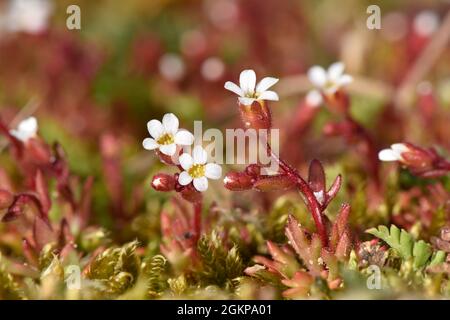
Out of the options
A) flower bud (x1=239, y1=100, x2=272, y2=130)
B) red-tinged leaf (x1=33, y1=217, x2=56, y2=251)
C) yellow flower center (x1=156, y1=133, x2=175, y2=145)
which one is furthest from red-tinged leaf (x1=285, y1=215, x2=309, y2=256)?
red-tinged leaf (x1=33, y1=217, x2=56, y2=251)

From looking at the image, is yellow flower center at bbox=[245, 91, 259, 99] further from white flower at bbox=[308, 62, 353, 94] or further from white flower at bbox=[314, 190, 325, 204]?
white flower at bbox=[308, 62, 353, 94]

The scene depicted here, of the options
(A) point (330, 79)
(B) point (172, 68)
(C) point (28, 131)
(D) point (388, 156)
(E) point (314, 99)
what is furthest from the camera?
(B) point (172, 68)

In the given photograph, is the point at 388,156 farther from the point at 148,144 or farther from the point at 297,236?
the point at 148,144

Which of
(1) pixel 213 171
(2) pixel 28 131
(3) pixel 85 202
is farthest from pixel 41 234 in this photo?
(1) pixel 213 171

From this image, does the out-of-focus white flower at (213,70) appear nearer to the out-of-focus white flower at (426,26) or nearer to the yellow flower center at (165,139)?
the out-of-focus white flower at (426,26)

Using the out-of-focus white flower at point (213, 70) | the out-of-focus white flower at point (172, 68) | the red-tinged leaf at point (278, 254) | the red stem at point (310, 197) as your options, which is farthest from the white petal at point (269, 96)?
the out-of-focus white flower at point (172, 68)
